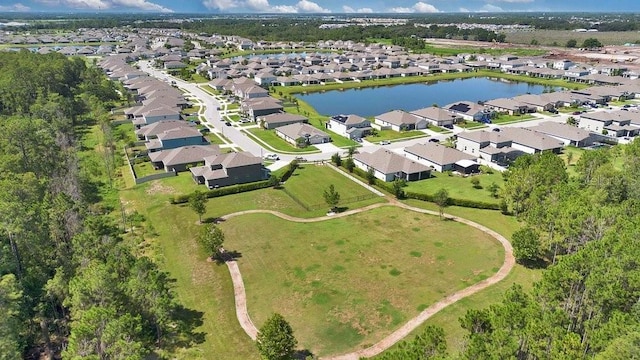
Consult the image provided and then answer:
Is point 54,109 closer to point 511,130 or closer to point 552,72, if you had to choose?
point 511,130

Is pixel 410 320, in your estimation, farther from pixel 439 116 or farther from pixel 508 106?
pixel 508 106

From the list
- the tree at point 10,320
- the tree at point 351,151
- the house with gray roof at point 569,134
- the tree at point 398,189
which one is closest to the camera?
A: the tree at point 10,320

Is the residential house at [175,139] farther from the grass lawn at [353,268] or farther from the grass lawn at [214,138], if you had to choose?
the grass lawn at [353,268]

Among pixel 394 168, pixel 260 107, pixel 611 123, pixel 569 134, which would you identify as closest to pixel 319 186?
pixel 394 168

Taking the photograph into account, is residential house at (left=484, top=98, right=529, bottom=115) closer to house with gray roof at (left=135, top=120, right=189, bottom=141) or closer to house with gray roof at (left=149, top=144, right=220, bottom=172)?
house with gray roof at (left=149, top=144, right=220, bottom=172)

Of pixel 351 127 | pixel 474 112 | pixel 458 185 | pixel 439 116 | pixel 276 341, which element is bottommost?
pixel 276 341

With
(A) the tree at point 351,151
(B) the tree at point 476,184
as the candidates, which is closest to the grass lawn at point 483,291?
(B) the tree at point 476,184
